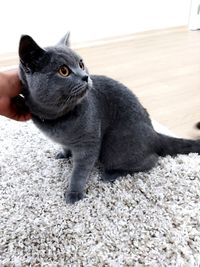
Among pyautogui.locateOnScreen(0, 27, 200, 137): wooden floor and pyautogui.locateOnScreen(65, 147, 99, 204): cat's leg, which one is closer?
pyautogui.locateOnScreen(65, 147, 99, 204): cat's leg

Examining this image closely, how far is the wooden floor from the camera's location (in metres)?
1.48

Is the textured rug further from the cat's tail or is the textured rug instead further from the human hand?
the human hand

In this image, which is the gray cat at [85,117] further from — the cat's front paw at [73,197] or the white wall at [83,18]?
the white wall at [83,18]

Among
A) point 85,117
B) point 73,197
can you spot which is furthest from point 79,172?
point 85,117

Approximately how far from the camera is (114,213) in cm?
95

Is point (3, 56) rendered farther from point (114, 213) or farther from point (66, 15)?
point (114, 213)

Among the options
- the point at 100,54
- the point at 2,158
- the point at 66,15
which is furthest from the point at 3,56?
the point at 2,158

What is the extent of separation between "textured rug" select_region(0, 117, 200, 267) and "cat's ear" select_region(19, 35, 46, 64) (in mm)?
456

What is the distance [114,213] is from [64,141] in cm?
27

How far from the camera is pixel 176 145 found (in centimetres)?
111

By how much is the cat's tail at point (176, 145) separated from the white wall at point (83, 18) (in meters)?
1.41

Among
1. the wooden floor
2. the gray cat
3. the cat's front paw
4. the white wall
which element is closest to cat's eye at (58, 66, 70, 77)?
the gray cat

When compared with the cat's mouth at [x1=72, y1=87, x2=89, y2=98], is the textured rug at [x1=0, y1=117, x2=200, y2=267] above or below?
below

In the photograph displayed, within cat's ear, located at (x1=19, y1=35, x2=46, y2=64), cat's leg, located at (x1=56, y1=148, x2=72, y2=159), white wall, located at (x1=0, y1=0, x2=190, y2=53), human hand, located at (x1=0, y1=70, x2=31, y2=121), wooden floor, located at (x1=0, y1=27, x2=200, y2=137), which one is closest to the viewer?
cat's ear, located at (x1=19, y1=35, x2=46, y2=64)
